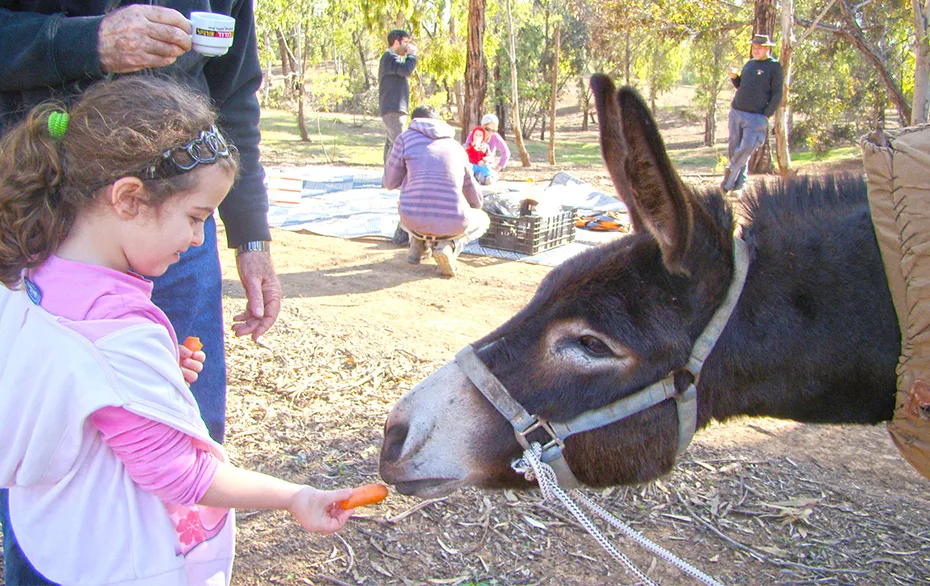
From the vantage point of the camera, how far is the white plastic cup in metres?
1.71

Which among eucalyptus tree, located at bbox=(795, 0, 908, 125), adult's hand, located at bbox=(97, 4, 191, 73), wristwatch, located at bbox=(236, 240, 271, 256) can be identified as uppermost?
eucalyptus tree, located at bbox=(795, 0, 908, 125)

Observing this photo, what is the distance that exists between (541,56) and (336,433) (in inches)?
1170

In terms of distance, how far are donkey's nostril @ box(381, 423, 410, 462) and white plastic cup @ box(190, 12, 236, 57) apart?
3.42ft

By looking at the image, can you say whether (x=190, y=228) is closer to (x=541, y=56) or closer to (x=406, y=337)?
(x=406, y=337)

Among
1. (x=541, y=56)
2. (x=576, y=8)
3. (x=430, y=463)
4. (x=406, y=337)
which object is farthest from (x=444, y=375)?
(x=541, y=56)

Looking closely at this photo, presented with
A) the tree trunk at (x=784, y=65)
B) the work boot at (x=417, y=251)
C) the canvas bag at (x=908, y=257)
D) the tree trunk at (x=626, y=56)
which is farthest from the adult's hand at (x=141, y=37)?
the tree trunk at (x=626, y=56)

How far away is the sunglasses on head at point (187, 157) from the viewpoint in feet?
4.95

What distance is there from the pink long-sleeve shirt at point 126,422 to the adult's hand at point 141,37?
0.50 metres

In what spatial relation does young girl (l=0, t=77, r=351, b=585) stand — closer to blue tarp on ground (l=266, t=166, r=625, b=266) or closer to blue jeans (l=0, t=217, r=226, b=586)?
blue jeans (l=0, t=217, r=226, b=586)

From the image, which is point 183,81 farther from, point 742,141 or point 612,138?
point 742,141

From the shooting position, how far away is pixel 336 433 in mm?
3623

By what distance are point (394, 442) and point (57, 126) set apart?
1.09 m

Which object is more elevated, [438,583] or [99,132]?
[99,132]

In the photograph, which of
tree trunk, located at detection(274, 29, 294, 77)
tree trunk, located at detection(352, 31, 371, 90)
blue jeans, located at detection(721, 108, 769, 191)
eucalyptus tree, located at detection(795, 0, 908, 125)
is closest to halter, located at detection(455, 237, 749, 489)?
blue jeans, located at detection(721, 108, 769, 191)
